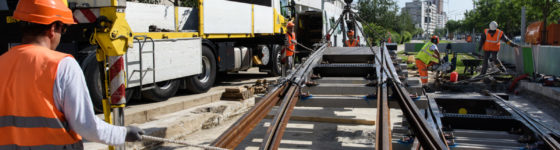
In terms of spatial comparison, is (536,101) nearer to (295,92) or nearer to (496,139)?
(496,139)

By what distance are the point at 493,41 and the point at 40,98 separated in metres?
13.0

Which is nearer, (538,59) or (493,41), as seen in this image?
(538,59)

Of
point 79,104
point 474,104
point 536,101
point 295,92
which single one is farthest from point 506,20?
point 79,104

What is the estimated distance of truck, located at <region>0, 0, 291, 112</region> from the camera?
21.4 feet

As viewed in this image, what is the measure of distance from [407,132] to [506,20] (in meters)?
35.3

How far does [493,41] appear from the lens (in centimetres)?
1277

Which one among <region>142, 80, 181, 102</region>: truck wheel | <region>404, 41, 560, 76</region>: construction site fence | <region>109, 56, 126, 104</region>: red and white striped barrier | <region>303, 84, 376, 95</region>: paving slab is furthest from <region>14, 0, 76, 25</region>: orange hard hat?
<region>404, 41, 560, 76</region>: construction site fence

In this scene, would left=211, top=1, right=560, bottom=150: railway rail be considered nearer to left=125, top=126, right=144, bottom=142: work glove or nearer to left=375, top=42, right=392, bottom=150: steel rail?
left=375, top=42, right=392, bottom=150: steel rail

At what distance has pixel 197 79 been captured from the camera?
9258 millimetres

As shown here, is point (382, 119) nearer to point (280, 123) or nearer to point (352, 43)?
point (280, 123)

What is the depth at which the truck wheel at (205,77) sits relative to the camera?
9.14 metres

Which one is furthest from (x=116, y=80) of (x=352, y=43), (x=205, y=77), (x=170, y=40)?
(x=352, y=43)

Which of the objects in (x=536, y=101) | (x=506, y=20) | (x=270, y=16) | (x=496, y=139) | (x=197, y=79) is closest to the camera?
(x=496, y=139)

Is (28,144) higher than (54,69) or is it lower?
lower
